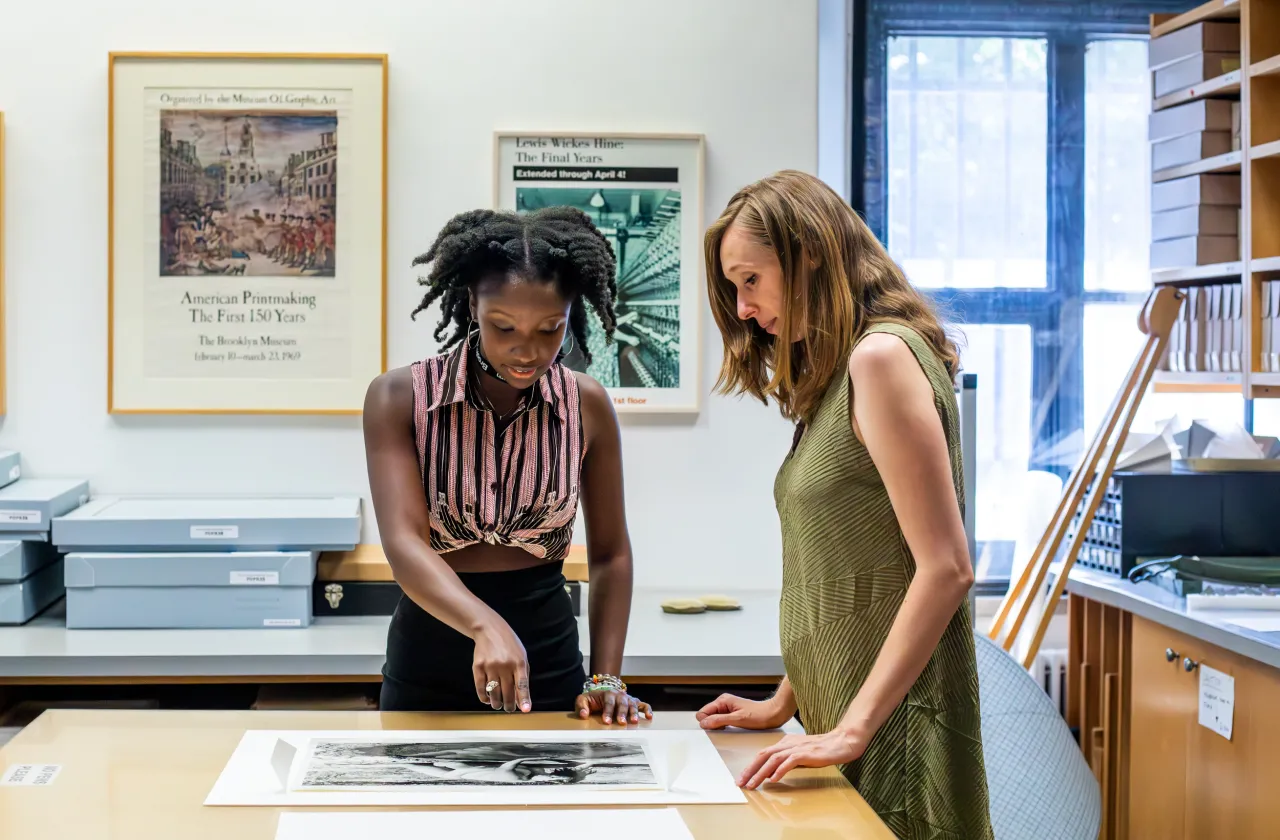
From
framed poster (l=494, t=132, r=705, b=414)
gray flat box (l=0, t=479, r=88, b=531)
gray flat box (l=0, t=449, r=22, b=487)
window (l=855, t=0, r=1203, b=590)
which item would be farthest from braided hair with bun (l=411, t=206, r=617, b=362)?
window (l=855, t=0, r=1203, b=590)

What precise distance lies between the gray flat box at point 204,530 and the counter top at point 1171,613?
1644 mm

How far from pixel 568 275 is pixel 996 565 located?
2220 millimetres

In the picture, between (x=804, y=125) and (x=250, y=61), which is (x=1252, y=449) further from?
(x=250, y=61)

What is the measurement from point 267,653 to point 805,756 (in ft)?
4.08

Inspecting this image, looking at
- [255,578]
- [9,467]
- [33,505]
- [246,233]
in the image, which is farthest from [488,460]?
[9,467]

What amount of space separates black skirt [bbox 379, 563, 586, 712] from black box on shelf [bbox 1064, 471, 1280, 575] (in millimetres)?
1605

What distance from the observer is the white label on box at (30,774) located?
1.18 meters

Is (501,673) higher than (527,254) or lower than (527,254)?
lower

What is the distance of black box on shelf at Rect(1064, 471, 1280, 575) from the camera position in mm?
2686

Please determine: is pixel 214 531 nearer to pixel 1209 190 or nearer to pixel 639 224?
pixel 639 224

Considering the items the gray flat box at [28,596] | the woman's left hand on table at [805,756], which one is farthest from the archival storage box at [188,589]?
the woman's left hand on table at [805,756]

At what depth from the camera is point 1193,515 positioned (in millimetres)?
2707

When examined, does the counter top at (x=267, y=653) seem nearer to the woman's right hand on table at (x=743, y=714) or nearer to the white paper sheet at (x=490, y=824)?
the woman's right hand on table at (x=743, y=714)

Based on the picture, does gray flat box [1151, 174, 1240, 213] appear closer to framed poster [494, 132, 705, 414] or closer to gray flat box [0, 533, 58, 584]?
framed poster [494, 132, 705, 414]
